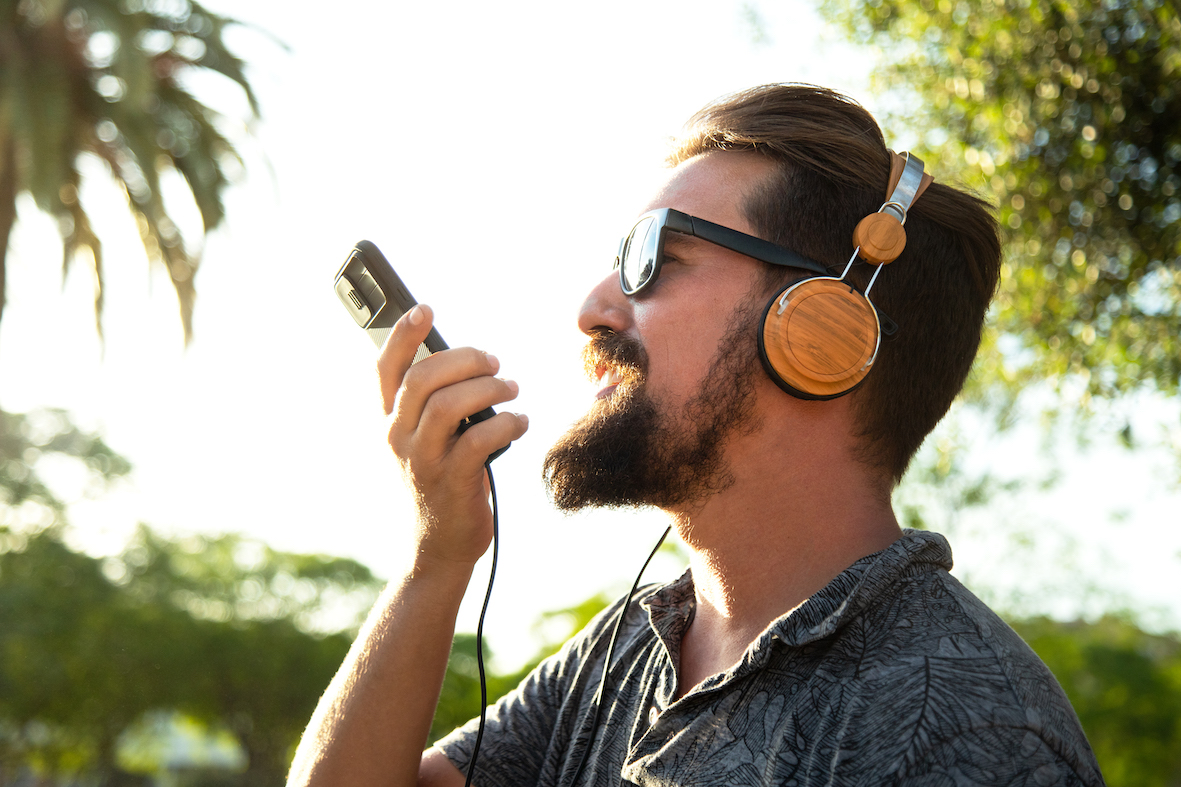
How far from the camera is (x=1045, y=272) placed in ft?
19.6

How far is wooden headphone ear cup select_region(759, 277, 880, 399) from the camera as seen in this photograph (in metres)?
1.93

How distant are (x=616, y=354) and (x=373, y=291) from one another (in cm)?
64

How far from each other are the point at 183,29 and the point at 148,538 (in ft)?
46.8

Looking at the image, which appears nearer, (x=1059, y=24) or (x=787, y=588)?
(x=787, y=588)

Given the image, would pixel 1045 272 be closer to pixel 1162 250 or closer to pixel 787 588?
pixel 1162 250

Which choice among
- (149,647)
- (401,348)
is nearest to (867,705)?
(401,348)

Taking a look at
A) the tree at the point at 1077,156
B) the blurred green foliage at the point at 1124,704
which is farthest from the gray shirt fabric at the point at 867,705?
the blurred green foliage at the point at 1124,704

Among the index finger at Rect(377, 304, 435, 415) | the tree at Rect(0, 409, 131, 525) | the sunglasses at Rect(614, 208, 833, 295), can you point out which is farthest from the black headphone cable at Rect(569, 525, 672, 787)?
the tree at Rect(0, 409, 131, 525)

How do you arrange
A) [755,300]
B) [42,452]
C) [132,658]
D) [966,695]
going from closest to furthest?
[966,695] → [755,300] → [132,658] → [42,452]

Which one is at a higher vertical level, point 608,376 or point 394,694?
point 608,376

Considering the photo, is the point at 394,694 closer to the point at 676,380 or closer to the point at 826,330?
the point at 676,380

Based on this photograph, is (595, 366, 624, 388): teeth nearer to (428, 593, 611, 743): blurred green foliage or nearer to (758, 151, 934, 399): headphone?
(758, 151, 934, 399): headphone

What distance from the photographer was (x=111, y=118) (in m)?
11.4

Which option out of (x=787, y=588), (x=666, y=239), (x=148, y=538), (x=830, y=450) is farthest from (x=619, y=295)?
(x=148, y=538)
